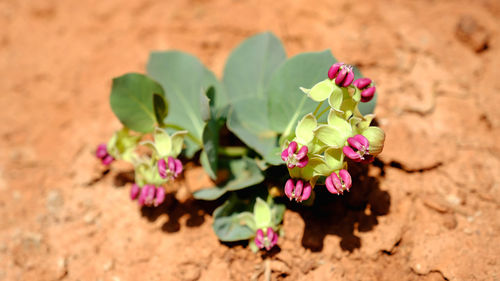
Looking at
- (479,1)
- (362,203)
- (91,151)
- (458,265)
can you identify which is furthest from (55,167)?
(479,1)

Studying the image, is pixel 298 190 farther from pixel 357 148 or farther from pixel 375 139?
pixel 375 139

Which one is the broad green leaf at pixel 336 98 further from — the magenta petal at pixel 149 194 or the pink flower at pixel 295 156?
the magenta petal at pixel 149 194

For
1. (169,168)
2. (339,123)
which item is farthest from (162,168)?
(339,123)

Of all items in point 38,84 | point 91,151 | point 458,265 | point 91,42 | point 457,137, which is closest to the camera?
point 458,265

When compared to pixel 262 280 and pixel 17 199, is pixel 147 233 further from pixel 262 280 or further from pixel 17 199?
pixel 17 199

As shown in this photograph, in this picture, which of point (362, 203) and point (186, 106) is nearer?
point (362, 203)

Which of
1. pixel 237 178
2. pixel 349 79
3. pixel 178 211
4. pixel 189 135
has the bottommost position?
pixel 178 211
